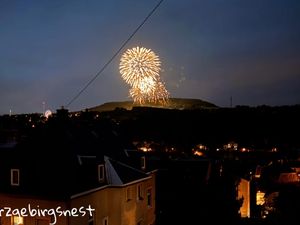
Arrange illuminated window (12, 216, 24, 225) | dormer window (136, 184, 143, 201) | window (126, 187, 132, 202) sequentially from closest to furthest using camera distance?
illuminated window (12, 216, 24, 225)
window (126, 187, 132, 202)
dormer window (136, 184, 143, 201)

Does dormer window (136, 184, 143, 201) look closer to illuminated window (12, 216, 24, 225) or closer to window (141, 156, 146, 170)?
window (141, 156, 146, 170)

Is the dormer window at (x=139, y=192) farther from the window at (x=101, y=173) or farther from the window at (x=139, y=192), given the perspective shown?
the window at (x=101, y=173)

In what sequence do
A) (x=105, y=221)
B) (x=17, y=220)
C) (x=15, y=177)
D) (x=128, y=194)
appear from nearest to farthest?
(x=17, y=220) → (x=15, y=177) → (x=105, y=221) → (x=128, y=194)

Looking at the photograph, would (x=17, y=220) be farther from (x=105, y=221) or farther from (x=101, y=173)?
(x=101, y=173)

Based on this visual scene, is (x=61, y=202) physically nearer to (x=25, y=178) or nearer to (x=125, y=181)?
(x=25, y=178)

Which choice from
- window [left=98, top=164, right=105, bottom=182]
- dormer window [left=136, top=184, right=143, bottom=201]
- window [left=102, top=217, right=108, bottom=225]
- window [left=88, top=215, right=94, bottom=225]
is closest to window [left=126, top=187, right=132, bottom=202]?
dormer window [left=136, top=184, right=143, bottom=201]

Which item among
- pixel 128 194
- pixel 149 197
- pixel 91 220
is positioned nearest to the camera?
pixel 91 220

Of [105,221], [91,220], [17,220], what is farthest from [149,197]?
[17,220]

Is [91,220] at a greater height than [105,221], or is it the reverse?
[91,220]

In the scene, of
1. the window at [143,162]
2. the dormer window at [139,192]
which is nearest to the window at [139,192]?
the dormer window at [139,192]

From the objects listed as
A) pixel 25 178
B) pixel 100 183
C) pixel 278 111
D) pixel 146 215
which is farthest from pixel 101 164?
pixel 278 111
